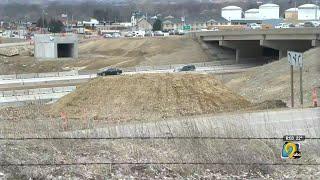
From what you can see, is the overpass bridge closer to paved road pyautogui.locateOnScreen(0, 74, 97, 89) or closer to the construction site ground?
the construction site ground

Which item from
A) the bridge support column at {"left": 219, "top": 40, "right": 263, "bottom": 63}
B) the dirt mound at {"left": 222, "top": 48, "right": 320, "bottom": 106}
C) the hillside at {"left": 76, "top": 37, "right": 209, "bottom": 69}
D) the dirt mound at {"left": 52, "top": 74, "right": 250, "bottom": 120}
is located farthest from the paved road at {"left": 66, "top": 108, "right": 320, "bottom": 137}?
the bridge support column at {"left": 219, "top": 40, "right": 263, "bottom": 63}

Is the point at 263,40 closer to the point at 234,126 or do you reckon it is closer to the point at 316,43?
the point at 316,43

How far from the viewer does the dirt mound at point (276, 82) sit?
→ 39094 millimetres

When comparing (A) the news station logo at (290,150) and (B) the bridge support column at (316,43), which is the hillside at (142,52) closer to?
(B) the bridge support column at (316,43)

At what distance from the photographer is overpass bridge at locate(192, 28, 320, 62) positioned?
74562 millimetres

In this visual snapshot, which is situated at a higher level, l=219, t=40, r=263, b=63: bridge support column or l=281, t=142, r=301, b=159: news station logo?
l=281, t=142, r=301, b=159: news station logo

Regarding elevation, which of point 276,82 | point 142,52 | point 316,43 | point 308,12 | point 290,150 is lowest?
point 142,52

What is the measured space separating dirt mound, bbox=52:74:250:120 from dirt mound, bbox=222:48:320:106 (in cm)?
519

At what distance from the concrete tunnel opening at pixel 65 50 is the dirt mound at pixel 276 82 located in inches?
1948

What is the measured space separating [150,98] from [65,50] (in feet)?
249

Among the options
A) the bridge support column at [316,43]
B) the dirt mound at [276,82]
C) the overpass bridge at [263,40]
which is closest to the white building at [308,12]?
the overpass bridge at [263,40]

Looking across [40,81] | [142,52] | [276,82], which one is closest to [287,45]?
[142,52]

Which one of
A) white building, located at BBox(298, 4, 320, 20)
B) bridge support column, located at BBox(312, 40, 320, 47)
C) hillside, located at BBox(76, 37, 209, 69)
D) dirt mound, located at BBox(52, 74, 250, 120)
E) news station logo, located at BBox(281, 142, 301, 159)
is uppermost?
white building, located at BBox(298, 4, 320, 20)

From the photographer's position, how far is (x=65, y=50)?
340ft
